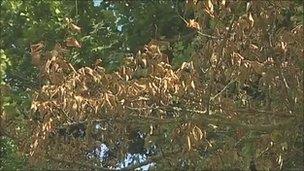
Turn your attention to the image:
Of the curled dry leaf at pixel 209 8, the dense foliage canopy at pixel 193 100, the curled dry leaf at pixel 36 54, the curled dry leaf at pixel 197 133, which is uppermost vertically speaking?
the curled dry leaf at pixel 209 8

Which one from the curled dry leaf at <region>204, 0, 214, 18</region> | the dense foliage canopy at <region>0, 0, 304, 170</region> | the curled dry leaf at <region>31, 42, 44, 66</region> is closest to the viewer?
the curled dry leaf at <region>204, 0, 214, 18</region>

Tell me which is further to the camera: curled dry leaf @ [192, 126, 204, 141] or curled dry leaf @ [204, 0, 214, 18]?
curled dry leaf @ [192, 126, 204, 141]

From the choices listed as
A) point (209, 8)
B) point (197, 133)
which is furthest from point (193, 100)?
point (209, 8)

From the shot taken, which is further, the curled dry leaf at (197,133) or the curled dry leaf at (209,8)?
the curled dry leaf at (197,133)

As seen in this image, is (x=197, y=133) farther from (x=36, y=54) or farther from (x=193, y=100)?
(x=36, y=54)

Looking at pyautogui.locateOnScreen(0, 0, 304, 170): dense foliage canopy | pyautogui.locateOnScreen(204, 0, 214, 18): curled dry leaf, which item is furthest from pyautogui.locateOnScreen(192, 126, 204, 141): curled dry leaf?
pyautogui.locateOnScreen(204, 0, 214, 18): curled dry leaf

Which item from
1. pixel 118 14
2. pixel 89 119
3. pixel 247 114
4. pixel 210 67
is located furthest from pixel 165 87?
pixel 118 14

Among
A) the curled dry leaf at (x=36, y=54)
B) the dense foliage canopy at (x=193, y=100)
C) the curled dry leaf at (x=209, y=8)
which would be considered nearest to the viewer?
the curled dry leaf at (x=209, y=8)

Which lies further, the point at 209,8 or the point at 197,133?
the point at 197,133

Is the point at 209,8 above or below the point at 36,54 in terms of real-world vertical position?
above

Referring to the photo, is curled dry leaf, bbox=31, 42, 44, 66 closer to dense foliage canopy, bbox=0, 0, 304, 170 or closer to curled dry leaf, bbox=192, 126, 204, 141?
dense foliage canopy, bbox=0, 0, 304, 170

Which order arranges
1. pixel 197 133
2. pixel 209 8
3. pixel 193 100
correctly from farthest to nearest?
pixel 193 100, pixel 197 133, pixel 209 8

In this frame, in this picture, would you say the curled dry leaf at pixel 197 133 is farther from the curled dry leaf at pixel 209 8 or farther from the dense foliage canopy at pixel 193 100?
the curled dry leaf at pixel 209 8

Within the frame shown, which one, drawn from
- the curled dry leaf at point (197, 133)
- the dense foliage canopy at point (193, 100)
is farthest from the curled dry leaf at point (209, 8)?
the curled dry leaf at point (197, 133)
